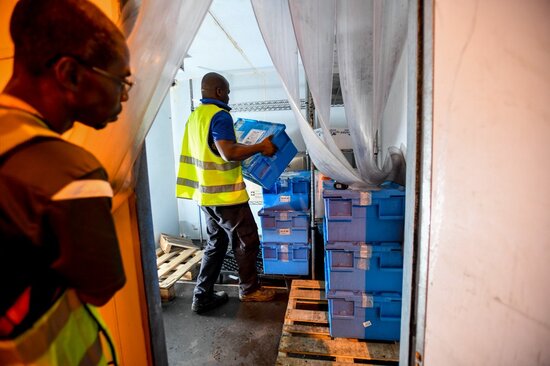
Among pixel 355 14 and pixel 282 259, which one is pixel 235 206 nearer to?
pixel 282 259

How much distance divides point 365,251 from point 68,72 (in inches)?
68.6

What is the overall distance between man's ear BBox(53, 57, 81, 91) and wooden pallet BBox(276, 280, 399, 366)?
6.07ft

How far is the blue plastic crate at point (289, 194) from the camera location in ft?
9.37

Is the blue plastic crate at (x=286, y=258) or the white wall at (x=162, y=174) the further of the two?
the white wall at (x=162, y=174)

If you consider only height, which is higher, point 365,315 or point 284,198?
point 284,198

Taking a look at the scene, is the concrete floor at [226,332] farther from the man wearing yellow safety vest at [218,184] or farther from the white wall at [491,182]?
the white wall at [491,182]

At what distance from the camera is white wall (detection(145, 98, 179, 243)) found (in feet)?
12.4

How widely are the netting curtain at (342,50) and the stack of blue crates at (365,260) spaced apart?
0.91 feet

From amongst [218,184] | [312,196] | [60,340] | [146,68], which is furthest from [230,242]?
[60,340]

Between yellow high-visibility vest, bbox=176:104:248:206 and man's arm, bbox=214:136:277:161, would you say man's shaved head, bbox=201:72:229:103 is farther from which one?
man's arm, bbox=214:136:277:161

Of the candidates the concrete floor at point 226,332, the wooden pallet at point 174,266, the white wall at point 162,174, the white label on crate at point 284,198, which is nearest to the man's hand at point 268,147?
the white label on crate at point 284,198

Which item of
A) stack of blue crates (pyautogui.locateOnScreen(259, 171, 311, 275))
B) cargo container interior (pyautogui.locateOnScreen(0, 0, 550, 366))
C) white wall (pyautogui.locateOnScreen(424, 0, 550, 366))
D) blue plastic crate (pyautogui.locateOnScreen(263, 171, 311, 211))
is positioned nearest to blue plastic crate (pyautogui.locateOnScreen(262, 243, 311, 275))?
stack of blue crates (pyautogui.locateOnScreen(259, 171, 311, 275))

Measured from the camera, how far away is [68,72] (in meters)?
0.62

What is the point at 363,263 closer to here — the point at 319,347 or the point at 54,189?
the point at 319,347
